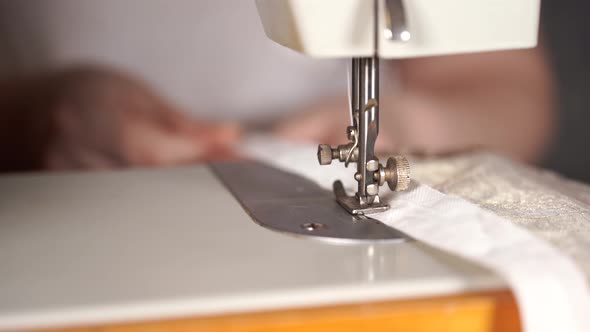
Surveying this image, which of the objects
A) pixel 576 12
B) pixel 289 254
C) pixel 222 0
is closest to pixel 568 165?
pixel 576 12

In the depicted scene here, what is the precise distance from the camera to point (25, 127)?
1.77m

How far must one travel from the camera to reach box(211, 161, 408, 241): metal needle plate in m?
0.71

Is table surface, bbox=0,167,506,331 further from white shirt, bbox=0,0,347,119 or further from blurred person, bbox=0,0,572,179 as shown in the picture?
white shirt, bbox=0,0,347,119

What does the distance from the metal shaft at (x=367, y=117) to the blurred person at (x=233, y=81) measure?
98 cm

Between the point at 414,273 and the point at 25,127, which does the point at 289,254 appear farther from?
the point at 25,127

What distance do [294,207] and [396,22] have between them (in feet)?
0.83

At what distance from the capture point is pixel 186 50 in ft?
6.45

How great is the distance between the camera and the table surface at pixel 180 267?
1.82 ft

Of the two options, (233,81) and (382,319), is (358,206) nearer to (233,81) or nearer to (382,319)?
(382,319)

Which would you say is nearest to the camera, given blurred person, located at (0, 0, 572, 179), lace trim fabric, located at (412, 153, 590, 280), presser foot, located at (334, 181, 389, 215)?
lace trim fabric, located at (412, 153, 590, 280)

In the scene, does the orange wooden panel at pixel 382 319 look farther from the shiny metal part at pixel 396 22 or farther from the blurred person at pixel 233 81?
the blurred person at pixel 233 81

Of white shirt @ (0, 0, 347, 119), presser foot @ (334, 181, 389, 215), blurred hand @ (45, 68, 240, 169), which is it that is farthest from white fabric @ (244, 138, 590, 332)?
white shirt @ (0, 0, 347, 119)

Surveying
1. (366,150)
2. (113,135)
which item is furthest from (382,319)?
(113,135)

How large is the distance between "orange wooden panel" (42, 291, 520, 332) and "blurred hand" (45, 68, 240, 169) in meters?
1.11
